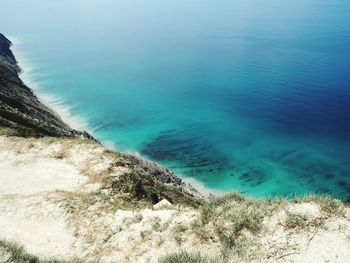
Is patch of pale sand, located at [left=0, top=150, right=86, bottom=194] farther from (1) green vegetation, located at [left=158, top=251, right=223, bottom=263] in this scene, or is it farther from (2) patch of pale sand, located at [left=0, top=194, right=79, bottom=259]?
(1) green vegetation, located at [left=158, top=251, right=223, bottom=263]

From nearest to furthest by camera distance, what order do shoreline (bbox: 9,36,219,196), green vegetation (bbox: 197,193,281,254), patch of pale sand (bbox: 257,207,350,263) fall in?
1. patch of pale sand (bbox: 257,207,350,263)
2. green vegetation (bbox: 197,193,281,254)
3. shoreline (bbox: 9,36,219,196)

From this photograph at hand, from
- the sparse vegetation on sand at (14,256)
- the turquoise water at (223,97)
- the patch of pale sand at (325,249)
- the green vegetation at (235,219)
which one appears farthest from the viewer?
the turquoise water at (223,97)

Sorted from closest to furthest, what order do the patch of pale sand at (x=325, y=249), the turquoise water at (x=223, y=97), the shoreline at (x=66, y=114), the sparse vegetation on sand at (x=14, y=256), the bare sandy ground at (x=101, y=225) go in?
1. the patch of pale sand at (x=325, y=249)
2. the sparse vegetation on sand at (x=14, y=256)
3. the bare sandy ground at (x=101, y=225)
4. the shoreline at (x=66, y=114)
5. the turquoise water at (x=223, y=97)

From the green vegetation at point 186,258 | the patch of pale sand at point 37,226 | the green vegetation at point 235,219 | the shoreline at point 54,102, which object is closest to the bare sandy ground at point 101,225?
the patch of pale sand at point 37,226

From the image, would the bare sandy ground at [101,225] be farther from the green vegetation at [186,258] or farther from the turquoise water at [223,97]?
the turquoise water at [223,97]

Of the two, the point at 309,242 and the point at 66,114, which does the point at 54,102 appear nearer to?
the point at 66,114

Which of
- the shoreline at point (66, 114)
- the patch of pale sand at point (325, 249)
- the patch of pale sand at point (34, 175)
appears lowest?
the patch of pale sand at point (325, 249)

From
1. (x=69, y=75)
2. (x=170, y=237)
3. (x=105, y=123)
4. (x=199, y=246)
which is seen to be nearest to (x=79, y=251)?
(x=170, y=237)

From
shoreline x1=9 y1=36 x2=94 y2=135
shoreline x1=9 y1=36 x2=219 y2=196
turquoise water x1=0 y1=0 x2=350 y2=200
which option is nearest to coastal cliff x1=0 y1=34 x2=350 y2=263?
shoreline x1=9 y1=36 x2=219 y2=196
